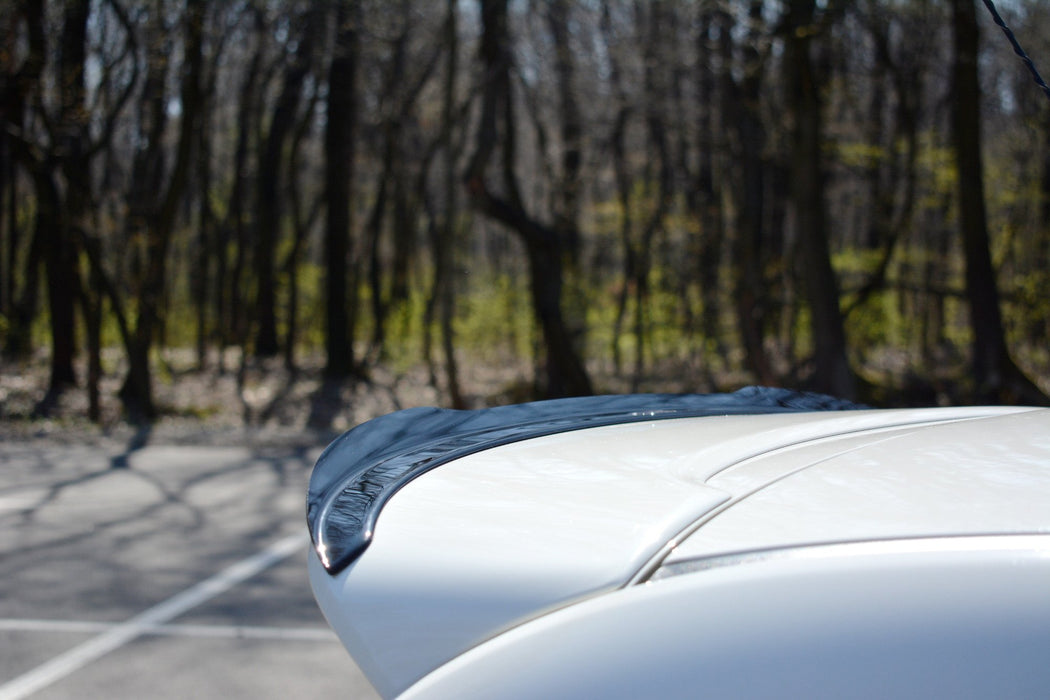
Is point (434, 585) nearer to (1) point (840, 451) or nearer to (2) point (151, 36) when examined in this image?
(1) point (840, 451)

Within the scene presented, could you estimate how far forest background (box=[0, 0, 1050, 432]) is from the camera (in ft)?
39.8

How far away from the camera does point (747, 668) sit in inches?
50.4

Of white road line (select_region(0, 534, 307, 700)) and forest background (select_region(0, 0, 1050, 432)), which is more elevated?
forest background (select_region(0, 0, 1050, 432))

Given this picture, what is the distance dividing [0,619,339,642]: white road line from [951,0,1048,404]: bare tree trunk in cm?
1000

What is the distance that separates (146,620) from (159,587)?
0.58 meters

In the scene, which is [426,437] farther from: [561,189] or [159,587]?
[561,189]

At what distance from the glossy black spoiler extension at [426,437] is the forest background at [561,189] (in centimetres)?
870

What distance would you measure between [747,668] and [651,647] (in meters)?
0.13

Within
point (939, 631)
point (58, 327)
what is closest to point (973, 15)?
point (939, 631)

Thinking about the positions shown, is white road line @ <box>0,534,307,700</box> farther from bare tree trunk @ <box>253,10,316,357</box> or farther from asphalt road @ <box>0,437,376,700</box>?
bare tree trunk @ <box>253,10,316,357</box>

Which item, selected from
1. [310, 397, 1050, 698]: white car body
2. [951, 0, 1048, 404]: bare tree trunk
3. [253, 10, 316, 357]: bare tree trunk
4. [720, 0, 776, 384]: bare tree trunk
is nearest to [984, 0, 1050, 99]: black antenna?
[310, 397, 1050, 698]: white car body

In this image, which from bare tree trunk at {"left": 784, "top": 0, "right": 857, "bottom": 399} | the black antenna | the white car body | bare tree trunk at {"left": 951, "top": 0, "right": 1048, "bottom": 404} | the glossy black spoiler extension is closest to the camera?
the white car body

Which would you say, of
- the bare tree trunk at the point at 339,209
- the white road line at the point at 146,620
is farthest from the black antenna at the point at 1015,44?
the bare tree trunk at the point at 339,209

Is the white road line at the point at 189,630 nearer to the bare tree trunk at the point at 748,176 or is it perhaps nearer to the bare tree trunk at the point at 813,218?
the bare tree trunk at the point at 813,218
